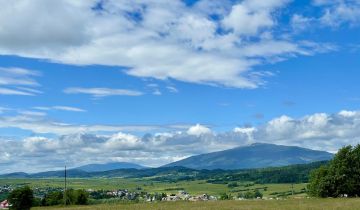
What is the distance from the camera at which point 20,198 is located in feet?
276

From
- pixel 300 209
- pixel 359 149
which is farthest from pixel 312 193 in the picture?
pixel 300 209

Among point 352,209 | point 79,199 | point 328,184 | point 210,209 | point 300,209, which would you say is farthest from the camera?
point 79,199

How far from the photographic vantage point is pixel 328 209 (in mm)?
48719

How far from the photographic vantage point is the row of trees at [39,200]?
83.9 meters

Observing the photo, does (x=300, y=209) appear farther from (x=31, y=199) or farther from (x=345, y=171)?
(x=31, y=199)

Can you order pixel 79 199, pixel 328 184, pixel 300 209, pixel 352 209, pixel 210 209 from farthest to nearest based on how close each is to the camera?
pixel 79 199, pixel 328 184, pixel 210 209, pixel 300 209, pixel 352 209

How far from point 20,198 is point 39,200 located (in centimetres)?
2325

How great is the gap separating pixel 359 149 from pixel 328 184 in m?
10.3

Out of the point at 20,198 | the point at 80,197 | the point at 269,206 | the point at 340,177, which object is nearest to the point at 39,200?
the point at 80,197

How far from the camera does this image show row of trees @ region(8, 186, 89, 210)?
83.9 metres

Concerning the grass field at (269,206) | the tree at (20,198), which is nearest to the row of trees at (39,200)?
the tree at (20,198)

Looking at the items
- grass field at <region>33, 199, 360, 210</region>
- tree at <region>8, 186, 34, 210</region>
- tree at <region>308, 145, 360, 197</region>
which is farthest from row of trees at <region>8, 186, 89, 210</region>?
tree at <region>308, 145, 360, 197</region>

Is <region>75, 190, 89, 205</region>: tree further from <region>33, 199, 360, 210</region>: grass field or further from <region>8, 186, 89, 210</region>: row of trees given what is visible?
<region>33, 199, 360, 210</region>: grass field

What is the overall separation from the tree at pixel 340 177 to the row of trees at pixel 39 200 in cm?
4823
